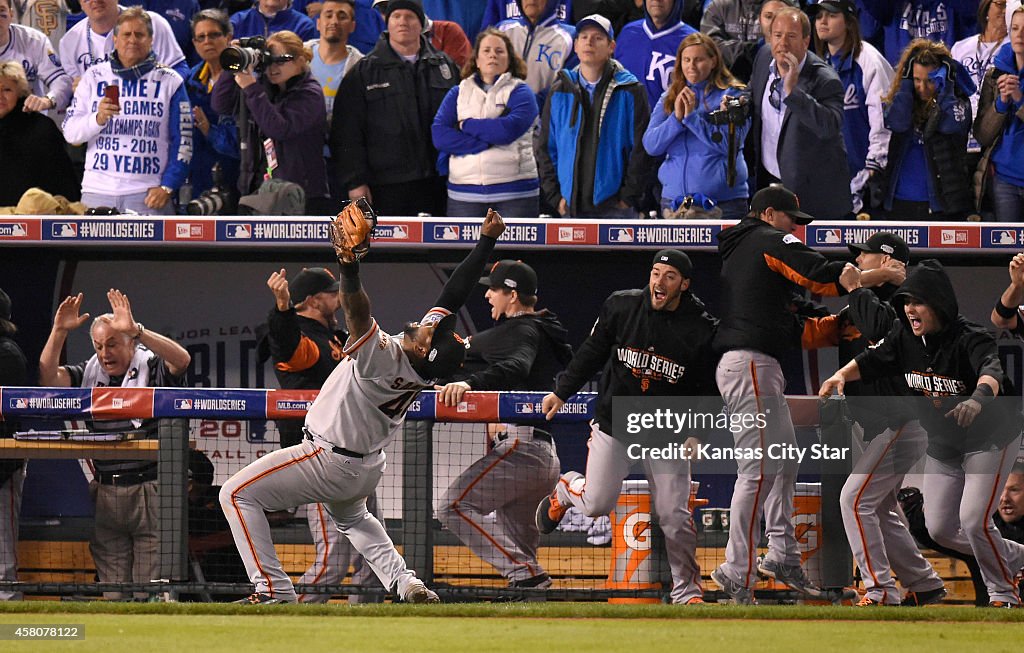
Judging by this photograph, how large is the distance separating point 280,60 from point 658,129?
7.17 ft

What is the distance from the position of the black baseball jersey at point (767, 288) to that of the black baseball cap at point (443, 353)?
1.29 metres

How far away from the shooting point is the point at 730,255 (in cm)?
670

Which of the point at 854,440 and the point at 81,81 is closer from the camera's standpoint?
the point at 854,440

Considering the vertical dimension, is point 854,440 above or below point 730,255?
below

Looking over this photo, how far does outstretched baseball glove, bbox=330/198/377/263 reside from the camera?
5.49 metres

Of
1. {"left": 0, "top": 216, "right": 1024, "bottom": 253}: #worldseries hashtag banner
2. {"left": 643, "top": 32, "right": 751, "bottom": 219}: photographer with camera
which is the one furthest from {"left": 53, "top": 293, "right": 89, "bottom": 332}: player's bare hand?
{"left": 643, "top": 32, "right": 751, "bottom": 219}: photographer with camera

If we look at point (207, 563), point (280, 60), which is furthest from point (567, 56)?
point (207, 563)

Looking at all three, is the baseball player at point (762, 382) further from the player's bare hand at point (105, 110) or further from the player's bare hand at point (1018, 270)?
the player's bare hand at point (105, 110)

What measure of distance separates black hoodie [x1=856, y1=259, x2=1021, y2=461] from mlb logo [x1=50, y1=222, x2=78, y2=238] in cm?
433

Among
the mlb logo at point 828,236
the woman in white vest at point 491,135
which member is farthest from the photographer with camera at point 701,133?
the woman in white vest at point 491,135

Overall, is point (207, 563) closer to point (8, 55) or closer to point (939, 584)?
point (939, 584)

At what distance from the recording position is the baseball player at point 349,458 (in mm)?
5938

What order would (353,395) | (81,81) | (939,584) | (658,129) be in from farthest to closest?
1. (81,81)
2. (658,129)
3. (939,584)
4. (353,395)

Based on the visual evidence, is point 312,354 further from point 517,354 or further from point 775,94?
point 775,94
